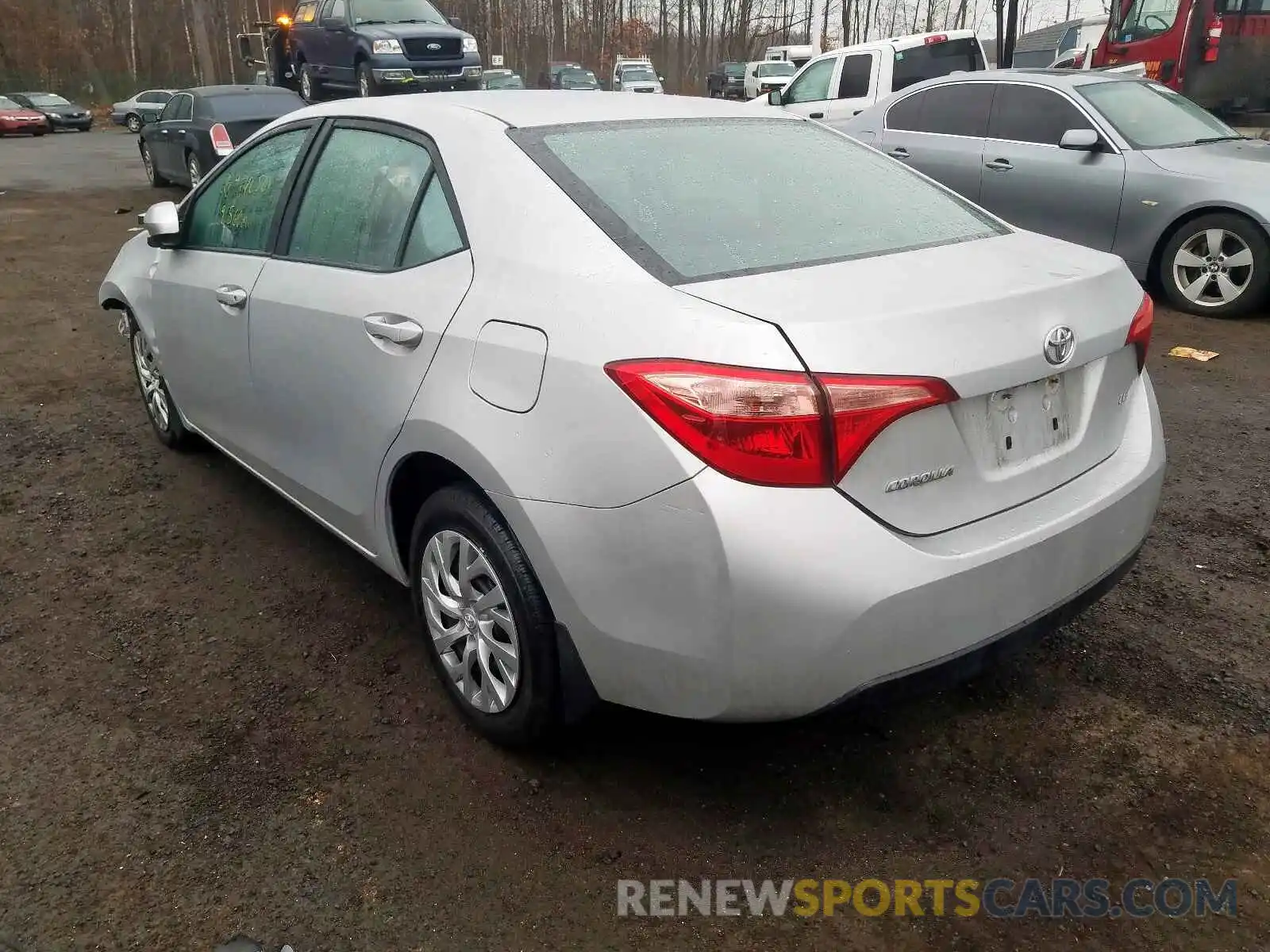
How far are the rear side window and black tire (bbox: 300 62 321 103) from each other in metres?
13.0

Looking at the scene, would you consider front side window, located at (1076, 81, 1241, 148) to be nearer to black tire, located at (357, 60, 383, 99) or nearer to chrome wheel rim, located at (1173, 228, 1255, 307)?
chrome wheel rim, located at (1173, 228, 1255, 307)

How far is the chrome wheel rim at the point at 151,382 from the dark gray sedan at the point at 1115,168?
5882mm

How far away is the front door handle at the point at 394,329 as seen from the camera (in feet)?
8.25

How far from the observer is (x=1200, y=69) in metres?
13.0

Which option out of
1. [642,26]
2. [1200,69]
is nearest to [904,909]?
[1200,69]

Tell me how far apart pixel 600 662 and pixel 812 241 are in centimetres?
113

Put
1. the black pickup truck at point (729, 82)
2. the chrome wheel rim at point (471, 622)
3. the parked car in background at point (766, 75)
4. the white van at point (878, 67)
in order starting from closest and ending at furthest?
the chrome wheel rim at point (471, 622)
the white van at point (878, 67)
the parked car in background at point (766, 75)
the black pickup truck at point (729, 82)

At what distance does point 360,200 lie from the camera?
2977 mm

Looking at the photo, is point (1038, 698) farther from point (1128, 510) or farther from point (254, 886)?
point (254, 886)

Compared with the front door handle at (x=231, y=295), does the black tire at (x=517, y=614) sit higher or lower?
lower

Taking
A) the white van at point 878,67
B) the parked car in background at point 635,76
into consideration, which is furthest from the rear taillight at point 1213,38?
the parked car in background at point 635,76

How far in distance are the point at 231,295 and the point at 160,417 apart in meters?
1.56

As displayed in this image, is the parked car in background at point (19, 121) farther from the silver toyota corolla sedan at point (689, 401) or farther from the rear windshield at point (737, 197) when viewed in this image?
the rear windshield at point (737, 197)

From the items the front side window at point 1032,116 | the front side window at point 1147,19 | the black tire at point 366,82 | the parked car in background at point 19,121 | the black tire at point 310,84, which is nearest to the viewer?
the front side window at point 1032,116
